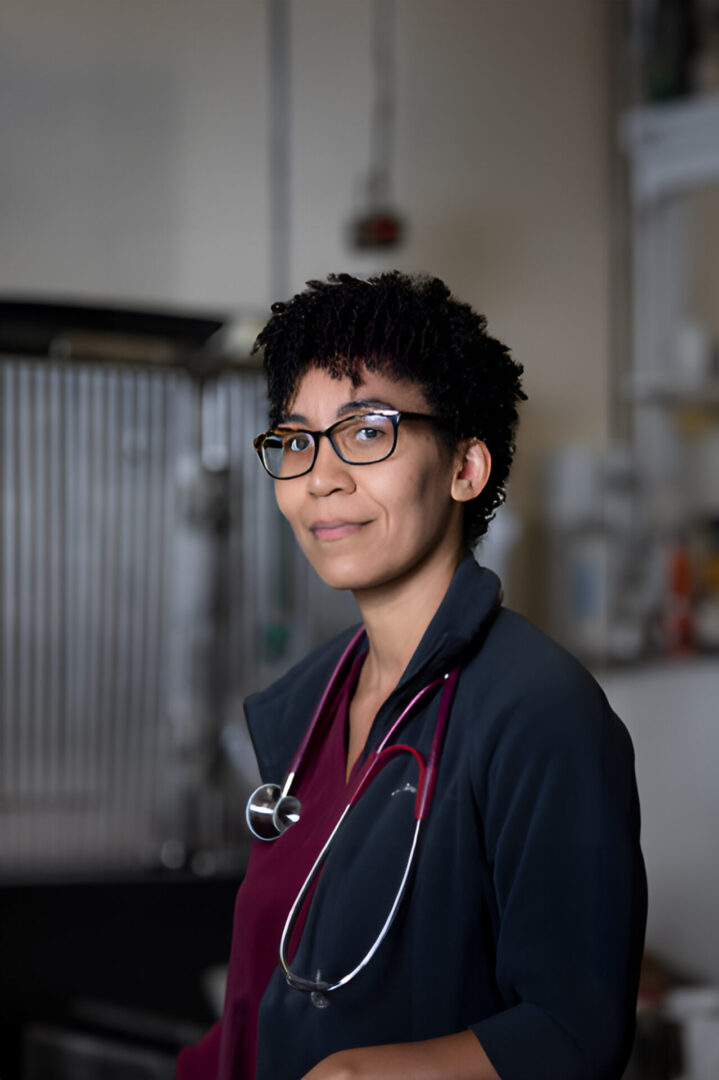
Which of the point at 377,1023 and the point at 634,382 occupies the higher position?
the point at 634,382

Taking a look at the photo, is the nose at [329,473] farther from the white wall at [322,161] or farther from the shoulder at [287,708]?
the white wall at [322,161]

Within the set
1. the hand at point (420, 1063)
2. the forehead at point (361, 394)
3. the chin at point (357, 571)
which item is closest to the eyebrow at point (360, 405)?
the forehead at point (361, 394)

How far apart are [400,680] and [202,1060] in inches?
16.0

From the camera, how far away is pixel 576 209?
8.91 ft

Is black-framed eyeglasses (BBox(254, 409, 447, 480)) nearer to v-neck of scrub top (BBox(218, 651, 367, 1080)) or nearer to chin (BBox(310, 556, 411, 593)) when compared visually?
chin (BBox(310, 556, 411, 593))

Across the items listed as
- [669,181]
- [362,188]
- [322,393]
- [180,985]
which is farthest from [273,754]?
[669,181]

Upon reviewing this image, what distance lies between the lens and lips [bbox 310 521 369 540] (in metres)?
0.74

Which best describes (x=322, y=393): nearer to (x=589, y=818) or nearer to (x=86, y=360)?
(x=589, y=818)

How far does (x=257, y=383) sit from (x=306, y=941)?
1.56m

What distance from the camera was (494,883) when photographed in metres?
0.66

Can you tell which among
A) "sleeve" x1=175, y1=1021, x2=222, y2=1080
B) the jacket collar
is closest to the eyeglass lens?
the jacket collar

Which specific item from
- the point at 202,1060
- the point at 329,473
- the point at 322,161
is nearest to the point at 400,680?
the point at 329,473

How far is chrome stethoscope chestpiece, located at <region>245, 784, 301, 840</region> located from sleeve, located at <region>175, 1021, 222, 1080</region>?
19cm

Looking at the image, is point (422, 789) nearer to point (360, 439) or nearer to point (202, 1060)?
point (360, 439)
